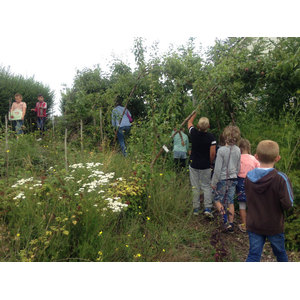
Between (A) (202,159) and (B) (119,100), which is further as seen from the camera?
(B) (119,100)

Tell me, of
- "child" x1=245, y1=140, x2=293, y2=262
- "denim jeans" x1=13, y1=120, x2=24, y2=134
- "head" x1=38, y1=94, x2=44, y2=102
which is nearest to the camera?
"child" x1=245, y1=140, x2=293, y2=262

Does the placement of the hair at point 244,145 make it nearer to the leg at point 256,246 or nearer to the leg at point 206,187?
the leg at point 206,187

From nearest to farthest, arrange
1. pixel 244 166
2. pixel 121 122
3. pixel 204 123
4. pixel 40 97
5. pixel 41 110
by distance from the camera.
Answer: pixel 244 166
pixel 204 123
pixel 121 122
pixel 40 97
pixel 41 110

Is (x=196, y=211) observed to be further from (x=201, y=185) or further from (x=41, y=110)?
(x=41, y=110)

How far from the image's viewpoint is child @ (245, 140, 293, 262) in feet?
6.95

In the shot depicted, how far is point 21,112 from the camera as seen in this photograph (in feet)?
18.1

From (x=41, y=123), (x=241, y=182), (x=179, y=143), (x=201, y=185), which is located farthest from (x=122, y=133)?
(x=241, y=182)

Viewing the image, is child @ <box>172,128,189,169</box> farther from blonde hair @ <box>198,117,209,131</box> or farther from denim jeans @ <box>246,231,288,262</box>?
Answer: denim jeans @ <box>246,231,288,262</box>

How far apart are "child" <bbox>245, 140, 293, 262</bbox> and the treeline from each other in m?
4.94

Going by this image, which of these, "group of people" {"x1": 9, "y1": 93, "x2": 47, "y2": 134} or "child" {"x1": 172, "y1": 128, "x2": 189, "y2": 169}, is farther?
"group of people" {"x1": 9, "y1": 93, "x2": 47, "y2": 134}

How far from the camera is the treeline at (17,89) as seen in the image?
5.43m

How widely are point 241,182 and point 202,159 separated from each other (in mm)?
658

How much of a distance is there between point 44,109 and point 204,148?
3.94 m

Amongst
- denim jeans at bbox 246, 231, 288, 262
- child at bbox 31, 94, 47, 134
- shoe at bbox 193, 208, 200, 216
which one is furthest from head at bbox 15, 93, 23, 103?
denim jeans at bbox 246, 231, 288, 262
